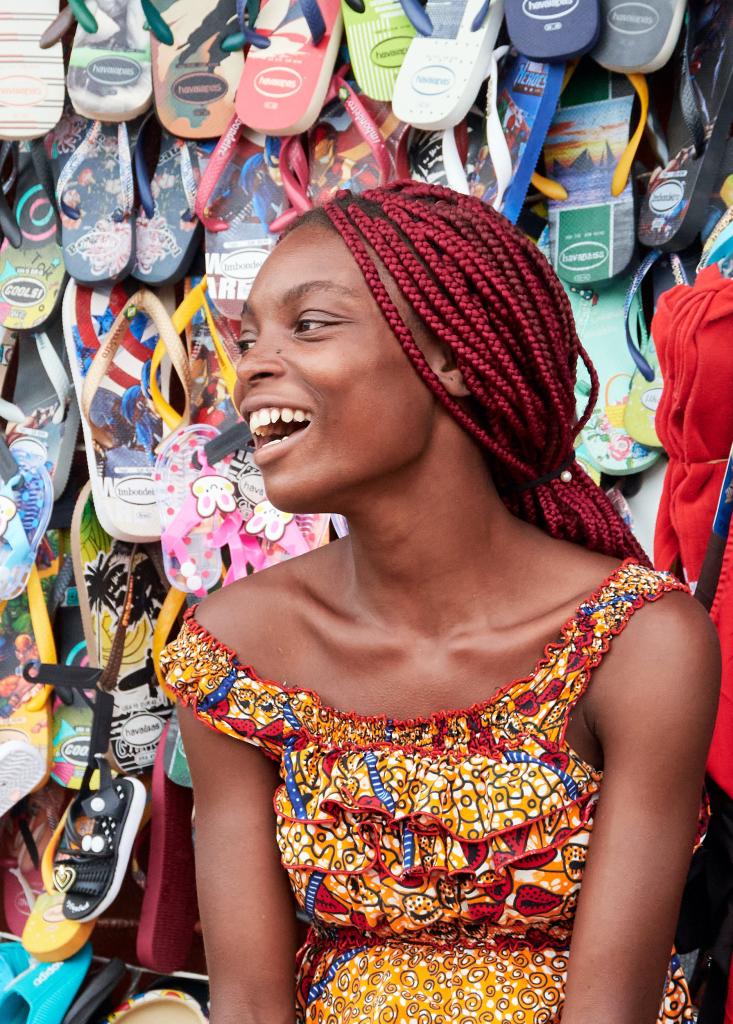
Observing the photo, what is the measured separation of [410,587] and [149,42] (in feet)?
5.15

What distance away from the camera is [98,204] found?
2486 millimetres

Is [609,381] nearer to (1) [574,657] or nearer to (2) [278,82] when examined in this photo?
(2) [278,82]

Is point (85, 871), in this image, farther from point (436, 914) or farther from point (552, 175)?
point (552, 175)

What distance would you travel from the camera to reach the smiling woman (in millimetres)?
1168

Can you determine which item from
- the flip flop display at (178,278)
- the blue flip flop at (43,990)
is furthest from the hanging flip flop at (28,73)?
the blue flip flop at (43,990)

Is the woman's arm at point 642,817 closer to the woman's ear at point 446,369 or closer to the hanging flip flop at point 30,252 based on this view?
the woman's ear at point 446,369

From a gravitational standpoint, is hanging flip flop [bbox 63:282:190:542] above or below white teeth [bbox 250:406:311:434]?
below

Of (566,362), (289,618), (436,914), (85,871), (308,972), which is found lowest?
(85,871)

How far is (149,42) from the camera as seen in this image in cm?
244

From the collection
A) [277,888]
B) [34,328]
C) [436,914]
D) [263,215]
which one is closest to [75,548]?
[34,328]

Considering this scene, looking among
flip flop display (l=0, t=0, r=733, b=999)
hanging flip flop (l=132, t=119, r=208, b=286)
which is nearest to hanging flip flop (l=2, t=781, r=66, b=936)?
flip flop display (l=0, t=0, r=733, b=999)

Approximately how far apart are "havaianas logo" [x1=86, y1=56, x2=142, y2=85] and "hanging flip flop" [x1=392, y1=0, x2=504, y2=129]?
1.99 feet

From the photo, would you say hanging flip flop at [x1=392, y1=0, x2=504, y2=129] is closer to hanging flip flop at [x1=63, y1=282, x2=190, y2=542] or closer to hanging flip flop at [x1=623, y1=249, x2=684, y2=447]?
hanging flip flop at [x1=623, y1=249, x2=684, y2=447]

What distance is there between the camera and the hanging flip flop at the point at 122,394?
7.84 feet
